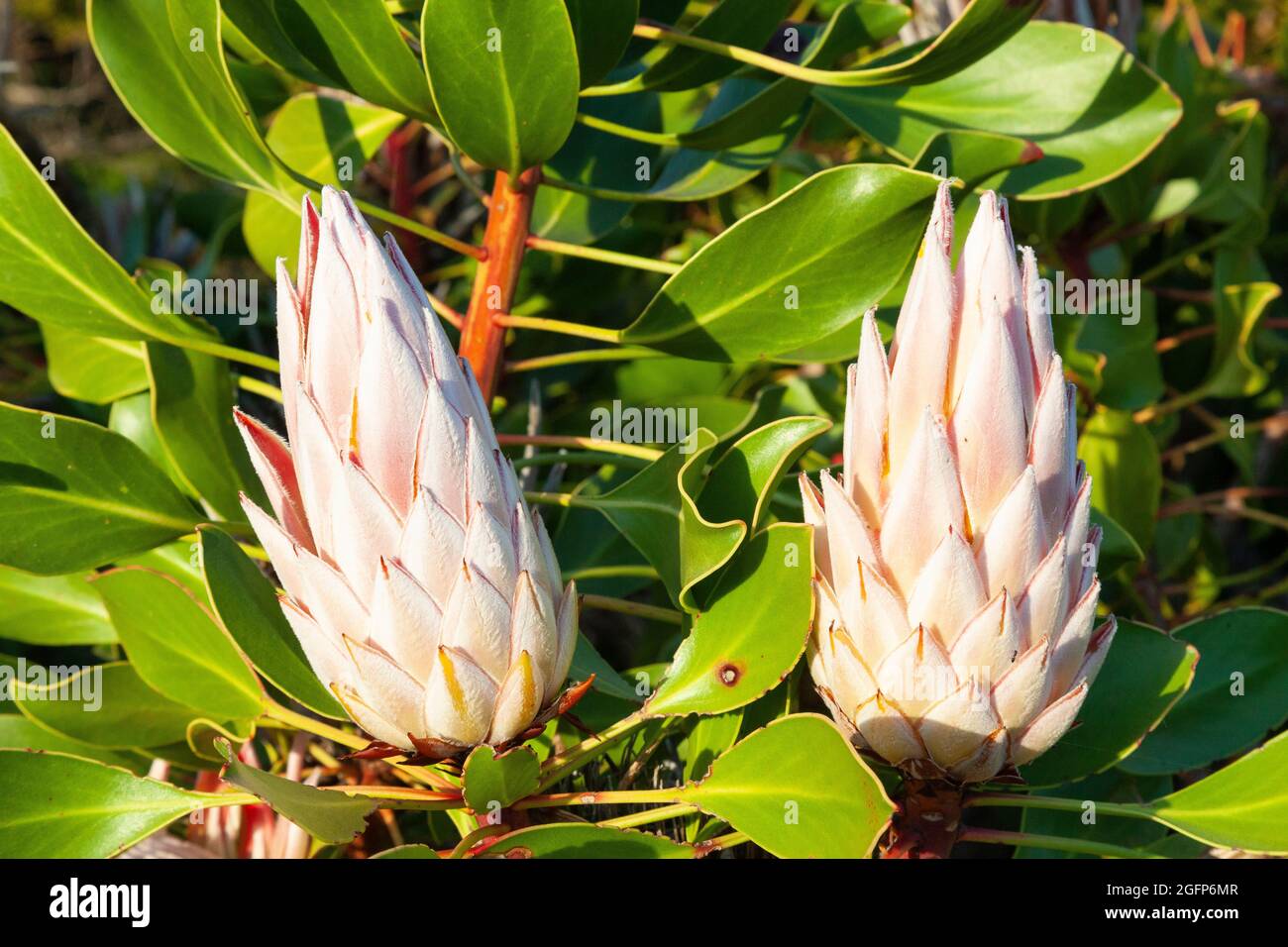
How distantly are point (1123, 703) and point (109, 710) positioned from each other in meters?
0.82

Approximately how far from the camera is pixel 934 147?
96cm

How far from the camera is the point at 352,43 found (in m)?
0.91

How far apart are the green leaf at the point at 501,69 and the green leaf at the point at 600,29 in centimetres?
5

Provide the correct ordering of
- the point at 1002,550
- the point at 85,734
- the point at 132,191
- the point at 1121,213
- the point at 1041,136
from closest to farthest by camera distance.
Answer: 1. the point at 1002,550
2. the point at 85,734
3. the point at 1041,136
4. the point at 1121,213
5. the point at 132,191

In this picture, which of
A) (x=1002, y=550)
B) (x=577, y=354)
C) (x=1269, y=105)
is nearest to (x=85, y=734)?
(x=577, y=354)

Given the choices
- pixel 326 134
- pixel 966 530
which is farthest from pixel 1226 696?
pixel 326 134

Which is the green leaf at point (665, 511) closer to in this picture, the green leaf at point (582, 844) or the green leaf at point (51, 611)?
the green leaf at point (582, 844)

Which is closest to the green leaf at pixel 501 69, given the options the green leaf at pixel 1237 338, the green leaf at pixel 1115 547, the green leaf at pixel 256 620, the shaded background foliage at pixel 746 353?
the shaded background foliage at pixel 746 353

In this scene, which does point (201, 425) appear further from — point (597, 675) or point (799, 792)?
point (799, 792)

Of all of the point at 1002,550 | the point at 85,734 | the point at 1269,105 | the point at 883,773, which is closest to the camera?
the point at 1002,550

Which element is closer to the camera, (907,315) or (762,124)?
(907,315)

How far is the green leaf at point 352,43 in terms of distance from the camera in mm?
901

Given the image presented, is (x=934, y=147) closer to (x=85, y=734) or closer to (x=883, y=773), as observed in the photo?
(x=883, y=773)
